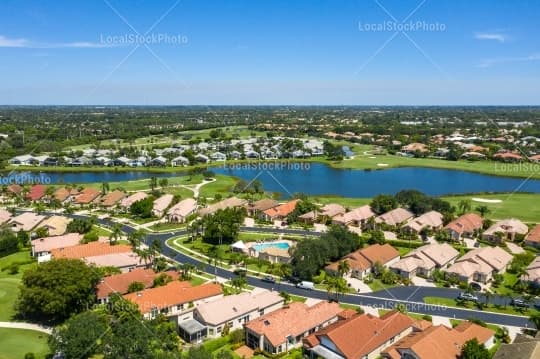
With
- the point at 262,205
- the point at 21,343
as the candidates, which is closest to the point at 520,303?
the point at 262,205

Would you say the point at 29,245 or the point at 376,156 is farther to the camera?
the point at 376,156

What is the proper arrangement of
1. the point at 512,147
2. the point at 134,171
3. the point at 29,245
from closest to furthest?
the point at 29,245, the point at 134,171, the point at 512,147

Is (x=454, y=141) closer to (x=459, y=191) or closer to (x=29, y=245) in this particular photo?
(x=459, y=191)

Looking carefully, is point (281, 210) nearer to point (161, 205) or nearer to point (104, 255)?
point (161, 205)

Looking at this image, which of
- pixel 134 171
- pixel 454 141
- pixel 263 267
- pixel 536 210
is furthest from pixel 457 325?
pixel 454 141

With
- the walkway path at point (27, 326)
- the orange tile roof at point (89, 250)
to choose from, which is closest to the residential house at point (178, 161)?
the orange tile roof at point (89, 250)
